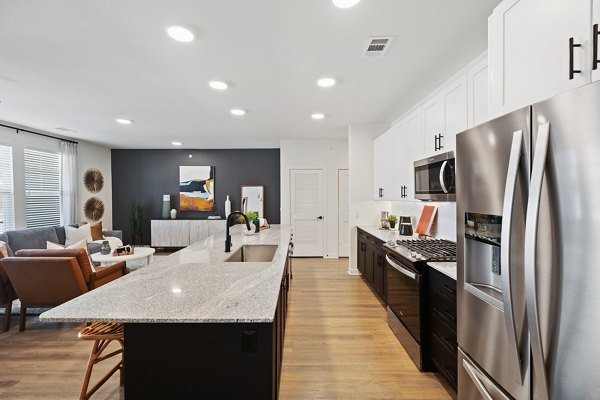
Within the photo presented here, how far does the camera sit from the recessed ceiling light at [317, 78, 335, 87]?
2941 millimetres

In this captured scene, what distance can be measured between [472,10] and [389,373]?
2630mm

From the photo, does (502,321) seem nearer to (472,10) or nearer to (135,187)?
(472,10)

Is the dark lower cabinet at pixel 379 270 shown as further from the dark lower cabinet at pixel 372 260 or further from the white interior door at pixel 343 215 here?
the white interior door at pixel 343 215

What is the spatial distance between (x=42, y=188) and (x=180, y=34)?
17.4ft

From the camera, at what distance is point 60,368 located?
2.39 m

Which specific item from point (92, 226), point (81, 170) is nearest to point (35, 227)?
point (92, 226)

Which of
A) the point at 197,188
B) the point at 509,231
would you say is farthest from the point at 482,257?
the point at 197,188

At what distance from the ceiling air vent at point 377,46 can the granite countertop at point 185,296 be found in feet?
5.90

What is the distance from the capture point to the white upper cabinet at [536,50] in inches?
40.4

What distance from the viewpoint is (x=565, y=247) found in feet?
2.86

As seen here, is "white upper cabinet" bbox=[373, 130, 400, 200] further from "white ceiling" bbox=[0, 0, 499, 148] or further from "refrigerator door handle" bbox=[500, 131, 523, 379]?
"refrigerator door handle" bbox=[500, 131, 523, 379]

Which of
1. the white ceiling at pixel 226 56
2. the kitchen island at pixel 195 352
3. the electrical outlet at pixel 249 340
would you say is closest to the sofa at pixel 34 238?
the white ceiling at pixel 226 56

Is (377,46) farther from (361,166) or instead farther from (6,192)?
(6,192)

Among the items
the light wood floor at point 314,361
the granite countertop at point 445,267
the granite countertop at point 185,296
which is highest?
the granite countertop at point 185,296
